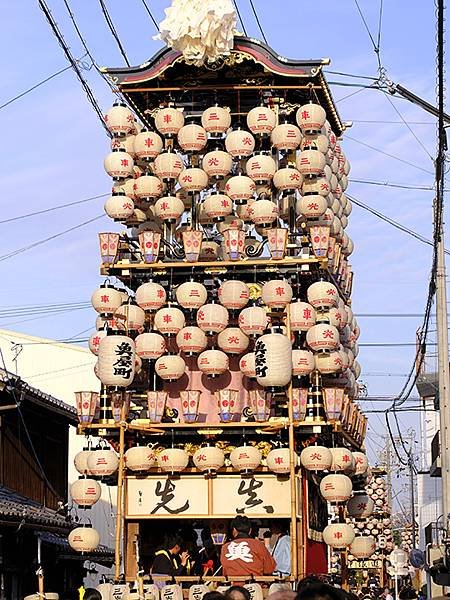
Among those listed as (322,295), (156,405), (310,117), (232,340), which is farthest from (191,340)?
(310,117)

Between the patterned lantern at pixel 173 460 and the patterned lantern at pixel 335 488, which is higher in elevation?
the patterned lantern at pixel 173 460

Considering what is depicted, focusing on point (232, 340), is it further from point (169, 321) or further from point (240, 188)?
point (240, 188)

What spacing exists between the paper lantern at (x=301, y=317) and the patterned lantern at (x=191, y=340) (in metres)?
1.73

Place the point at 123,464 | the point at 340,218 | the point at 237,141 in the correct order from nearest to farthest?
1. the point at 123,464
2. the point at 237,141
3. the point at 340,218

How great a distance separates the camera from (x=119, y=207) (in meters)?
22.7

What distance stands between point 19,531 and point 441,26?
530 inches

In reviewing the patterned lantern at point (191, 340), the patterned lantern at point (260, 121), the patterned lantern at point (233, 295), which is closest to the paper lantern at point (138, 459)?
the patterned lantern at point (191, 340)

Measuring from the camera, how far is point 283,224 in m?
23.9

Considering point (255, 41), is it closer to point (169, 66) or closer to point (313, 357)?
point (169, 66)

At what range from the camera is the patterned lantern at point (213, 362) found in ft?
69.8

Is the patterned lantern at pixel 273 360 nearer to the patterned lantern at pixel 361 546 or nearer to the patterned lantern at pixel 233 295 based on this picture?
the patterned lantern at pixel 233 295

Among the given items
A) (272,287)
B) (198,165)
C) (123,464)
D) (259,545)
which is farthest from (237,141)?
(259,545)

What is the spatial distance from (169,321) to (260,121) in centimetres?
449

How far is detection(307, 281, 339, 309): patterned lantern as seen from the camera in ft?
71.2
